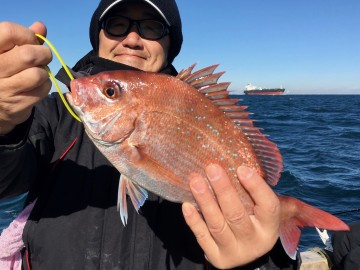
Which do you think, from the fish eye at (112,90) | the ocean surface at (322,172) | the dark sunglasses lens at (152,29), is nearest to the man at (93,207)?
the dark sunglasses lens at (152,29)

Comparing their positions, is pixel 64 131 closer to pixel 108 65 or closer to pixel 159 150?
pixel 108 65

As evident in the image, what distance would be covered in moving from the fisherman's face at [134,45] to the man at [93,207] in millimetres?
28

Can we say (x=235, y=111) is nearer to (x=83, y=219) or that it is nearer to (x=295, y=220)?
(x=295, y=220)

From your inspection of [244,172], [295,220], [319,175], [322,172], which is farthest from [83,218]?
[322,172]

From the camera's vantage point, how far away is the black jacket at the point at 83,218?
2324mm

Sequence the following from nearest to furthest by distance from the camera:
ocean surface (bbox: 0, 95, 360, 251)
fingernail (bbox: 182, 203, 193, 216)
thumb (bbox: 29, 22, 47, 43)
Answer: thumb (bbox: 29, 22, 47, 43)
fingernail (bbox: 182, 203, 193, 216)
ocean surface (bbox: 0, 95, 360, 251)

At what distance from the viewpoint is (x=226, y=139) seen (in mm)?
2250

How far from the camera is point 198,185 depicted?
2.11 meters

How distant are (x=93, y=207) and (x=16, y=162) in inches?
27.0

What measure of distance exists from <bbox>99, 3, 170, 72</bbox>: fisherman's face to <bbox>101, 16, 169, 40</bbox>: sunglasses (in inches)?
1.1

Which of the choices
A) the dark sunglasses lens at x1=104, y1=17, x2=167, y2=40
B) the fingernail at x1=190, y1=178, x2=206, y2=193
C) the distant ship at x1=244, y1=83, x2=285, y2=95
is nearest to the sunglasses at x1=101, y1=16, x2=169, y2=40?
the dark sunglasses lens at x1=104, y1=17, x2=167, y2=40

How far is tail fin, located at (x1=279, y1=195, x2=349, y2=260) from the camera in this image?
221 centimetres

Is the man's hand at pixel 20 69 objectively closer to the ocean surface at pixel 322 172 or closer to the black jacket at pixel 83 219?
the black jacket at pixel 83 219

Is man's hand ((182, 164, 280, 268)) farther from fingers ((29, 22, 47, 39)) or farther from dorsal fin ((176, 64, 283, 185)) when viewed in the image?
fingers ((29, 22, 47, 39))
